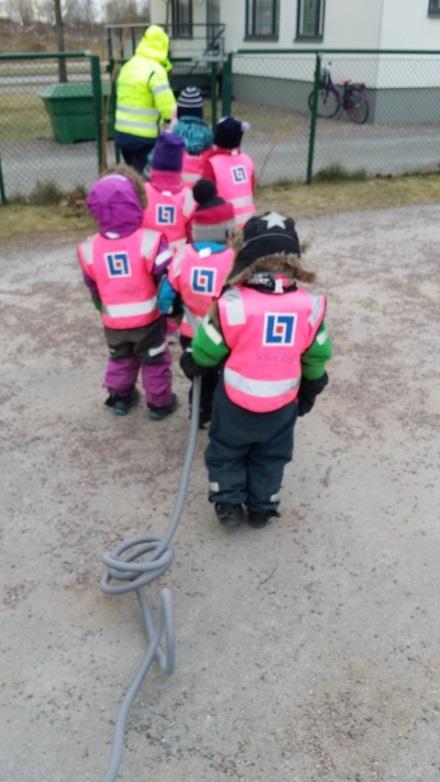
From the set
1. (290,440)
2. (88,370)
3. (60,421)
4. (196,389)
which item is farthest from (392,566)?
(88,370)

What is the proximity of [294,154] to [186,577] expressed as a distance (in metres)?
10.5

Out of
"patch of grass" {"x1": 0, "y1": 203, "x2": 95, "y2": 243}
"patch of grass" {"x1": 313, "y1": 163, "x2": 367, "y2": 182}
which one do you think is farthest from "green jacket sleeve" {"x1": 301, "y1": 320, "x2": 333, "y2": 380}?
"patch of grass" {"x1": 313, "y1": 163, "x2": 367, "y2": 182}

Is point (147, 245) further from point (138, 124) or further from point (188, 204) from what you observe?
point (138, 124)

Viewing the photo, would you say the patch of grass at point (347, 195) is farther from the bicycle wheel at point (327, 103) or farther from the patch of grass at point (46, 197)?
the bicycle wheel at point (327, 103)

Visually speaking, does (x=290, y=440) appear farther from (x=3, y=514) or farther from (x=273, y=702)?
(x=3, y=514)

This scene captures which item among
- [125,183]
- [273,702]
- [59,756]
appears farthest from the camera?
[125,183]

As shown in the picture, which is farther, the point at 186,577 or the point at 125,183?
the point at 125,183

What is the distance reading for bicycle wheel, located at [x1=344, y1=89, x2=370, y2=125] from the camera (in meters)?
15.3

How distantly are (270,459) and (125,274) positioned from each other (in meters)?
1.26

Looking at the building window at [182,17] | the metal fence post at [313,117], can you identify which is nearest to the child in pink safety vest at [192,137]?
the metal fence post at [313,117]

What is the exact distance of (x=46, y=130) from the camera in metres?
14.0

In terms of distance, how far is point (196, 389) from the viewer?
3098 mm

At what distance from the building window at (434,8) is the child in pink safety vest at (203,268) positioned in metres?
13.8

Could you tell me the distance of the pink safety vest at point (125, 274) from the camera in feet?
12.1
